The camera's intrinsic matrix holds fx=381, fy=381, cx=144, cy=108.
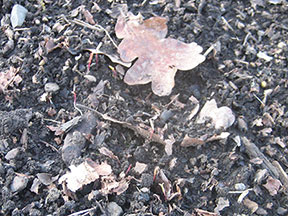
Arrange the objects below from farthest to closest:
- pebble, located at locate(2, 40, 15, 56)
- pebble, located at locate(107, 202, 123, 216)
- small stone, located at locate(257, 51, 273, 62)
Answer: small stone, located at locate(257, 51, 273, 62), pebble, located at locate(2, 40, 15, 56), pebble, located at locate(107, 202, 123, 216)

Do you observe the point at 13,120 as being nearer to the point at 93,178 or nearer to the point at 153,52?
the point at 93,178

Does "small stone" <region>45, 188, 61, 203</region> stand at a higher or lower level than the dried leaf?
higher

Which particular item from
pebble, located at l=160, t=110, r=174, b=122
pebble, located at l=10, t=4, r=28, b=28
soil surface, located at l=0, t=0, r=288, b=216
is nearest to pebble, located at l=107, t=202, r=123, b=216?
soil surface, located at l=0, t=0, r=288, b=216

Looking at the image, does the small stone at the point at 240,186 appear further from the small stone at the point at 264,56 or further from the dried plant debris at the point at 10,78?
the dried plant debris at the point at 10,78

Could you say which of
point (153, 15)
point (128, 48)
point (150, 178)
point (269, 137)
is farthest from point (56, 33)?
point (269, 137)

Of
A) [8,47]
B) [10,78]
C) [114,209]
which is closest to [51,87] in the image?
[10,78]

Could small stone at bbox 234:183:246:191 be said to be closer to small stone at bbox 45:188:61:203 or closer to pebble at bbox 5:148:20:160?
small stone at bbox 45:188:61:203

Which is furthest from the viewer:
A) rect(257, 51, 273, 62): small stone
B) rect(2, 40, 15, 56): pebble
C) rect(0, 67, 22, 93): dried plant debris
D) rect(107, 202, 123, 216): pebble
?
rect(257, 51, 273, 62): small stone
